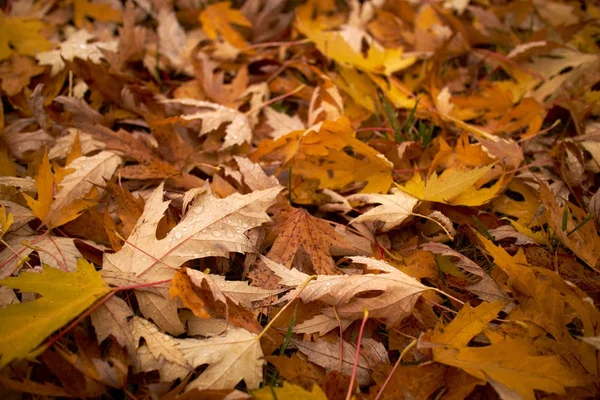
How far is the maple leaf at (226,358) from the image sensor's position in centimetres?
79

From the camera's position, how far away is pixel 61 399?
2.69 ft

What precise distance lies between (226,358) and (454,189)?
612 mm

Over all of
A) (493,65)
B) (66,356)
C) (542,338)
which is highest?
(493,65)

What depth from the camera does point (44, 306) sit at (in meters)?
0.80

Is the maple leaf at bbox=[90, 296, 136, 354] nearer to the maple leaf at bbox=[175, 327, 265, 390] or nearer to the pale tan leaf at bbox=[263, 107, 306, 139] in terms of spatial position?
the maple leaf at bbox=[175, 327, 265, 390]

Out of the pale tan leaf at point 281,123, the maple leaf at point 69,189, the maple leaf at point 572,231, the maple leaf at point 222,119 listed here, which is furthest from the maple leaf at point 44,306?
the maple leaf at point 572,231

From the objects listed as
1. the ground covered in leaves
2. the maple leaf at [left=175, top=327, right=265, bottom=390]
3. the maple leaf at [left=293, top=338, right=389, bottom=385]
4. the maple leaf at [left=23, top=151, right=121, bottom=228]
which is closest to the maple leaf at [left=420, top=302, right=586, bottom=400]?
the ground covered in leaves

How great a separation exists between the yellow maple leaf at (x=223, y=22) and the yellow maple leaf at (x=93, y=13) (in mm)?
341

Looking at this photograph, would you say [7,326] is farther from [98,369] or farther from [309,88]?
[309,88]

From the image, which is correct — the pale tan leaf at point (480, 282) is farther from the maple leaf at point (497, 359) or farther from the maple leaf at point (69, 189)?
the maple leaf at point (69, 189)

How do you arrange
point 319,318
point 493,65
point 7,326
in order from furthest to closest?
point 493,65
point 319,318
point 7,326

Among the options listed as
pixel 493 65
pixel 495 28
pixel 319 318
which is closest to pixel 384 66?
pixel 493 65

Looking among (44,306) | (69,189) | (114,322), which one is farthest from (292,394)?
(69,189)

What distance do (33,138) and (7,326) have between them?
669 mm
